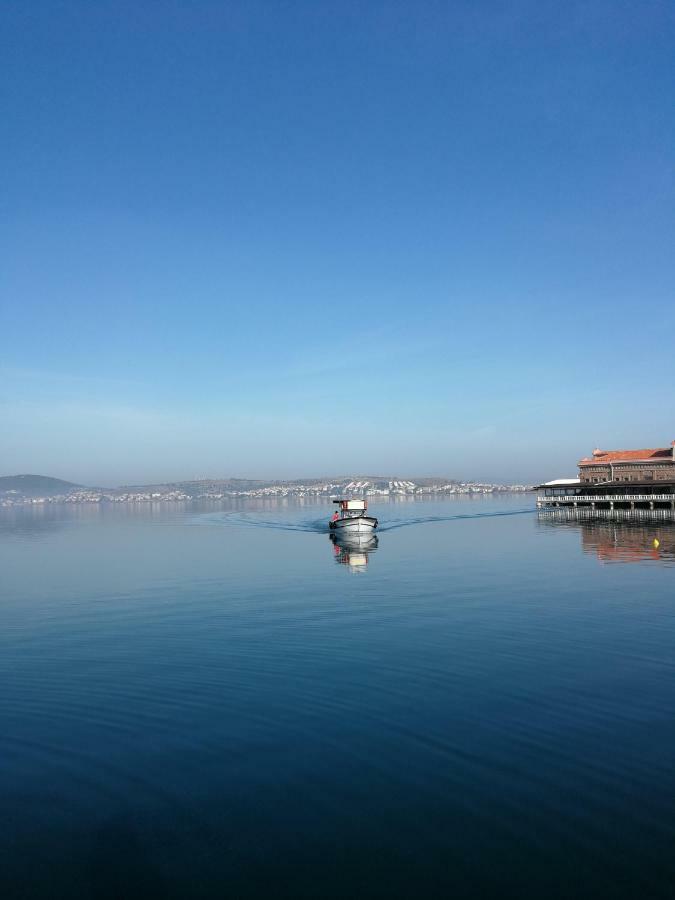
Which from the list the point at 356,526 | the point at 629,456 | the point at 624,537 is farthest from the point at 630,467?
the point at 356,526

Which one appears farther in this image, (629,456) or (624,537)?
(629,456)

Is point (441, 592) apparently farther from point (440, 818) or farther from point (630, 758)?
point (440, 818)

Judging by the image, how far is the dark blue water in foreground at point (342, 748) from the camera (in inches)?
420

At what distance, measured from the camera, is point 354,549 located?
68875mm

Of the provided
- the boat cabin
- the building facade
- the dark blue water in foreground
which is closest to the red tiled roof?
the building facade

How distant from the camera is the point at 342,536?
257 ft

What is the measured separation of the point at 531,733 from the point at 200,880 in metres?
9.32

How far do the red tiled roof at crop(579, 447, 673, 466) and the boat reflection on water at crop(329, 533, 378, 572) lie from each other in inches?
2724

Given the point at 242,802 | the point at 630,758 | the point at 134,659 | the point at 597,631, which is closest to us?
the point at 242,802

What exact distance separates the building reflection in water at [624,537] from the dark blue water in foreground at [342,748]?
18.4 metres

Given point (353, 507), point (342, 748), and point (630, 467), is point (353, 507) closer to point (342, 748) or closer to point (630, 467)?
point (630, 467)

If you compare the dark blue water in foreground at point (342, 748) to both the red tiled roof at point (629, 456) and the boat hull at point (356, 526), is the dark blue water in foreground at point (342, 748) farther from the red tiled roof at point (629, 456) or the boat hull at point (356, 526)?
the red tiled roof at point (629, 456)

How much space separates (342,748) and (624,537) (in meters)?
65.0

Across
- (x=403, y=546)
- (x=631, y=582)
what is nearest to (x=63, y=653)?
(x=631, y=582)
